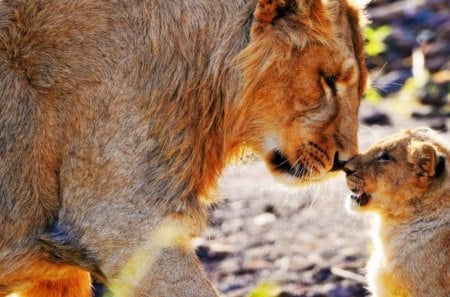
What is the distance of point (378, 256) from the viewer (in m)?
6.00

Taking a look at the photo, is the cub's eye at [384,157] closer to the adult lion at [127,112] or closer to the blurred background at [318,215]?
the blurred background at [318,215]

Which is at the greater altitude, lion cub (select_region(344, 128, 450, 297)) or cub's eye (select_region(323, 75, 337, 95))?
cub's eye (select_region(323, 75, 337, 95))

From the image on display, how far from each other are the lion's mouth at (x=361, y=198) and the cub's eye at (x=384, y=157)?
0.60 feet

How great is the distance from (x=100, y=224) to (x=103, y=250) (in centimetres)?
11

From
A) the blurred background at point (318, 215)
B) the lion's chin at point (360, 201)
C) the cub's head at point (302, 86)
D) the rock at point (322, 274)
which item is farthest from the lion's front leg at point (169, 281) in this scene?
the rock at point (322, 274)

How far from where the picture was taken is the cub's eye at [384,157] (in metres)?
5.95

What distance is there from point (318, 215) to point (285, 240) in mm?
360

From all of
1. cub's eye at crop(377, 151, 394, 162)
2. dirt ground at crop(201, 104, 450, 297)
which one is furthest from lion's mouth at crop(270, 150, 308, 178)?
cub's eye at crop(377, 151, 394, 162)

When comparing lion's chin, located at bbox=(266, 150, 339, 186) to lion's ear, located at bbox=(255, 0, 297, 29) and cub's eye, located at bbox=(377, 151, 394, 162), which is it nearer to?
cub's eye, located at bbox=(377, 151, 394, 162)

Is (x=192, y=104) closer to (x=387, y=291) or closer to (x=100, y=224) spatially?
(x=100, y=224)

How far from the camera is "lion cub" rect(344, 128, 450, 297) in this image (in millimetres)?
5734

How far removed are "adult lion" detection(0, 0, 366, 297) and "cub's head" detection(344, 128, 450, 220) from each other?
0.54m

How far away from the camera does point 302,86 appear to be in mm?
5633

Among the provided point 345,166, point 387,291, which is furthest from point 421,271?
point 345,166
